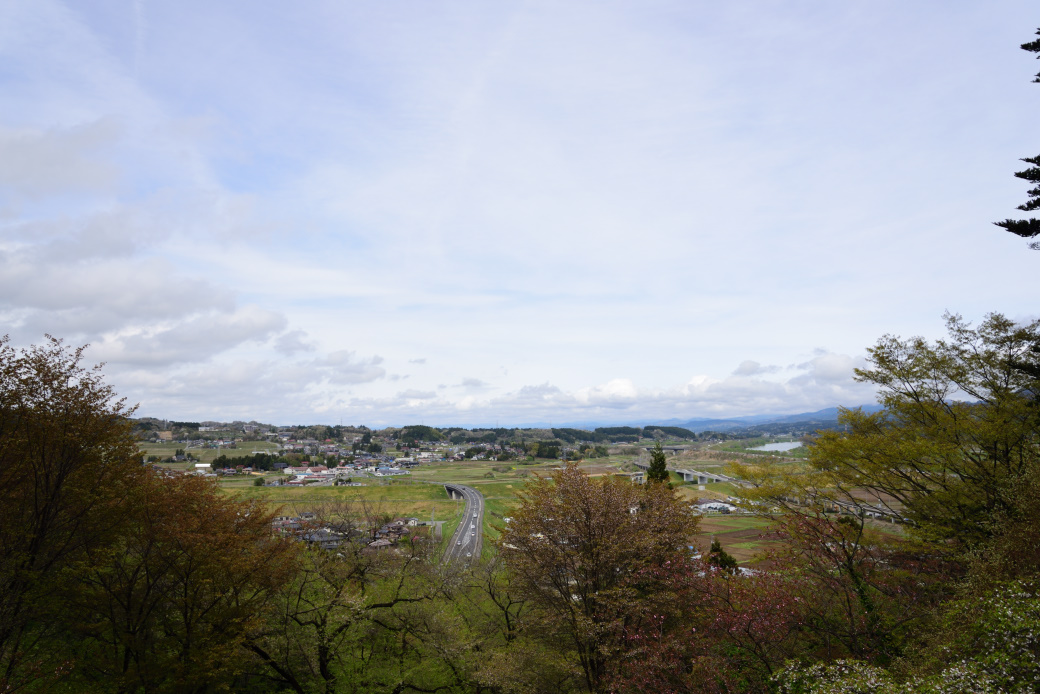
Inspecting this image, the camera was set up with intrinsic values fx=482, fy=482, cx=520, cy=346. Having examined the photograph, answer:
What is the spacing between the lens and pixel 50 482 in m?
13.7

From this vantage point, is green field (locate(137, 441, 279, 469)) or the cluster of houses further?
green field (locate(137, 441, 279, 469))

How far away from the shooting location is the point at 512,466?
141 metres

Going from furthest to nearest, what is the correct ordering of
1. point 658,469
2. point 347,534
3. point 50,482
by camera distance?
point 658,469
point 347,534
point 50,482

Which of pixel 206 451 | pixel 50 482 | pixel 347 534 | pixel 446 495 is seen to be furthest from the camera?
pixel 206 451

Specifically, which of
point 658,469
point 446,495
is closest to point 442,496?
point 446,495

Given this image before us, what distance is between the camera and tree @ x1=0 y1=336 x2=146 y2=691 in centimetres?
1266

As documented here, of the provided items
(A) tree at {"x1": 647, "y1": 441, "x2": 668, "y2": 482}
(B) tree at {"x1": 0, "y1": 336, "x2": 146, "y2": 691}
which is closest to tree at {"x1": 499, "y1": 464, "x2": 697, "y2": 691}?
(B) tree at {"x1": 0, "y1": 336, "x2": 146, "y2": 691}

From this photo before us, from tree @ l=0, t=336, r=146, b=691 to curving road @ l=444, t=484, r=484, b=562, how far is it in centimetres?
2141

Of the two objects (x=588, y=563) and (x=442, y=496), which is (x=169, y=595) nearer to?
(x=588, y=563)

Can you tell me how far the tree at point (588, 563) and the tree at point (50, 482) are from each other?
42.1 ft

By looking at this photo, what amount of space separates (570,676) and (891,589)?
10898mm

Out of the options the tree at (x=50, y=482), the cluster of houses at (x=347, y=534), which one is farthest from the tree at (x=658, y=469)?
the tree at (x=50, y=482)

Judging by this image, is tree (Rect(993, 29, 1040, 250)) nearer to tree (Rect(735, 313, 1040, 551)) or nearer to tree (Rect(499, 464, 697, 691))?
tree (Rect(735, 313, 1040, 551))

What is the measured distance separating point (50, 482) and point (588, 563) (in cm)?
1610
